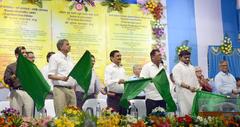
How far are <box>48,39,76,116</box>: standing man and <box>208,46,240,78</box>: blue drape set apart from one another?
3.91 meters

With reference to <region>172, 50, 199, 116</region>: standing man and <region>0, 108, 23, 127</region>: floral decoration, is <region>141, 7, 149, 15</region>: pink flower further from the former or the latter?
<region>0, 108, 23, 127</region>: floral decoration

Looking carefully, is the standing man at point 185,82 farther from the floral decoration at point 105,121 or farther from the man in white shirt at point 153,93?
the floral decoration at point 105,121

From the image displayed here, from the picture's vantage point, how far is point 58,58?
18.2ft

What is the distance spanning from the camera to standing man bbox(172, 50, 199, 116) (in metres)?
6.20

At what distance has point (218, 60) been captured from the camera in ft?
28.9

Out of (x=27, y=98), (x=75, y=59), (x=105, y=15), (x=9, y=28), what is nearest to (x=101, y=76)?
(x=75, y=59)

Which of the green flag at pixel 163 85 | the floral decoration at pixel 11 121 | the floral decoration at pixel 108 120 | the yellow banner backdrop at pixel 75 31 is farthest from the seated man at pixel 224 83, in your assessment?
the floral decoration at pixel 11 121

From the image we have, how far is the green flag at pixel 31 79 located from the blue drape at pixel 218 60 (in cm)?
538

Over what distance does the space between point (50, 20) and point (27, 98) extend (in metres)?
2.10

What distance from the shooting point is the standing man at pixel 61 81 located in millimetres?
5508

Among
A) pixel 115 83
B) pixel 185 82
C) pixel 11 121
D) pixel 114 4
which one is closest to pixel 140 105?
pixel 115 83

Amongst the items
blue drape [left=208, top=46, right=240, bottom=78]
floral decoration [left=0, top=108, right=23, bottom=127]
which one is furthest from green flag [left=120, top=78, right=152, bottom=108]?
blue drape [left=208, top=46, right=240, bottom=78]

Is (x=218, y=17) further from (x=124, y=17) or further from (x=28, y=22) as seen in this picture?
(x=28, y=22)

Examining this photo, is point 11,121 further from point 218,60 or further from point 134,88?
point 218,60
